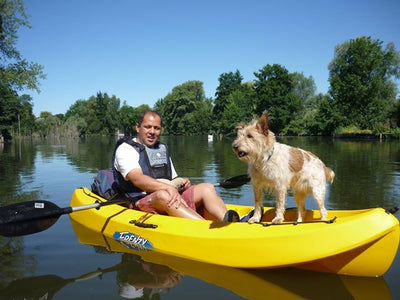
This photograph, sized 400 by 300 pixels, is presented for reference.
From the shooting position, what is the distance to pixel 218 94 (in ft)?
270

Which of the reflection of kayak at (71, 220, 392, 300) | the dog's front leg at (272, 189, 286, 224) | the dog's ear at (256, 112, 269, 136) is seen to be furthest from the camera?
the dog's front leg at (272, 189, 286, 224)

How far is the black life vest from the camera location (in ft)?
16.1

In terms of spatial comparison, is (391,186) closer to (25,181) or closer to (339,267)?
(339,267)

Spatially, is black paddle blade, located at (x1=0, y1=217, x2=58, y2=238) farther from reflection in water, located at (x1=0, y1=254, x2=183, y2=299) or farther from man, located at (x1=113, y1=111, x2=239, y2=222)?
man, located at (x1=113, y1=111, x2=239, y2=222)

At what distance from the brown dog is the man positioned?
661 mm

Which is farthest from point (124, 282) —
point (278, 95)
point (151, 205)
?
point (278, 95)

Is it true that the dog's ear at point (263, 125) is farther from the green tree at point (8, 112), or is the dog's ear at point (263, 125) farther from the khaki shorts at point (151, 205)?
the green tree at point (8, 112)

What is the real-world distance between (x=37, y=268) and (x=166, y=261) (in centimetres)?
161

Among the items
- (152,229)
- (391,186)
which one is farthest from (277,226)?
(391,186)

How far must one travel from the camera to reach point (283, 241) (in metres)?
3.53

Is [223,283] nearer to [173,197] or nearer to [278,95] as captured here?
[173,197]

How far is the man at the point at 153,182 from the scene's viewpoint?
4.50 meters

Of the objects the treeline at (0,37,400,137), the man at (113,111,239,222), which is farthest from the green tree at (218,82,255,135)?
the man at (113,111,239,222)

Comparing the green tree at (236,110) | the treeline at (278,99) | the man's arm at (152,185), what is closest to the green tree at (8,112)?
the treeline at (278,99)
